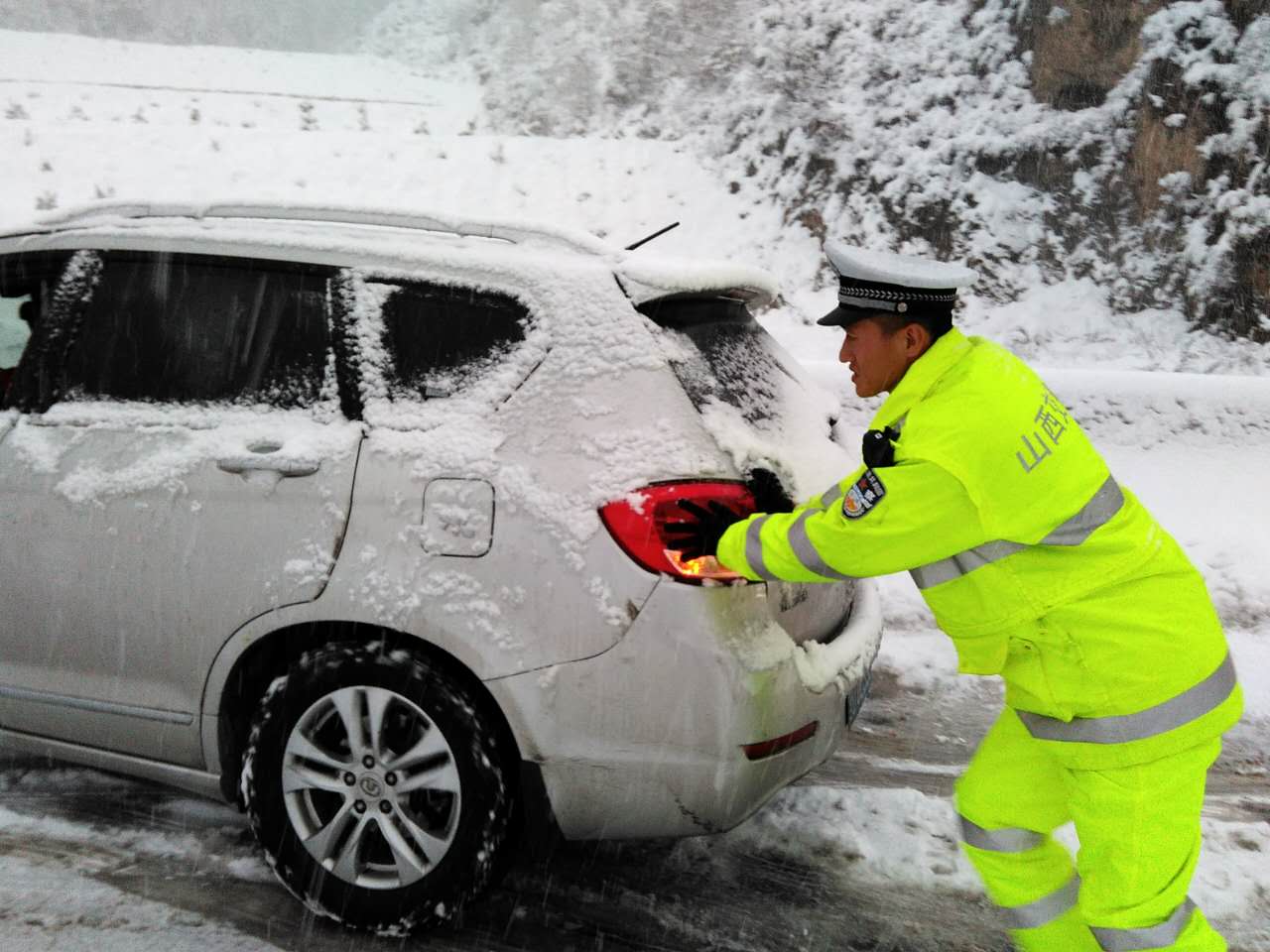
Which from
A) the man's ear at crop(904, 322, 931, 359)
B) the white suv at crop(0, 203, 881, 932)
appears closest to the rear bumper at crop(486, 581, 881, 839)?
the white suv at crop(0, 203, 881, 932)

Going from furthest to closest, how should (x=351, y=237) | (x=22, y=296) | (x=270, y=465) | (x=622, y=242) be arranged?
(x=622, y=242) < (x=22, y=296) < (x=351, y=237) < (x=270, y=465)

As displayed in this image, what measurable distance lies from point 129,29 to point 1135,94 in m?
25.2

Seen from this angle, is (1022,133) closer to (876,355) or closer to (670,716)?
(876,355)

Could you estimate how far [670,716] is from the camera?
8.02ft

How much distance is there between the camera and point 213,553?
2727 mm

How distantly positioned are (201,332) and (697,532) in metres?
1.50

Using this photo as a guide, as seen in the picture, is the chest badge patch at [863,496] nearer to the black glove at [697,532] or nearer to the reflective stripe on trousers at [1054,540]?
the reflective stripe on trousers at [1054,540]

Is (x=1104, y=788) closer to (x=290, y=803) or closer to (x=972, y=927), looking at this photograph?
(x=972, y=927)

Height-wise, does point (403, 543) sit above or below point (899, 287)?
below

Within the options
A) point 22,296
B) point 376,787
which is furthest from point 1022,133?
point 376,787

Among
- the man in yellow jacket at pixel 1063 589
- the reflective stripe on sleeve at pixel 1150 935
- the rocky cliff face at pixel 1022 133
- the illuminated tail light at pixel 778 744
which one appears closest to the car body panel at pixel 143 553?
the illuminated tail light at pixel 778 744

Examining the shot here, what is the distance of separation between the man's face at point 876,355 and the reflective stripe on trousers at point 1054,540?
395 mm

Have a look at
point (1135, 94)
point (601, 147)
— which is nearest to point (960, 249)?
point (1135, 94)

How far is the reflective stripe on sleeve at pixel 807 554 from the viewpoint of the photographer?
2.24 meters
